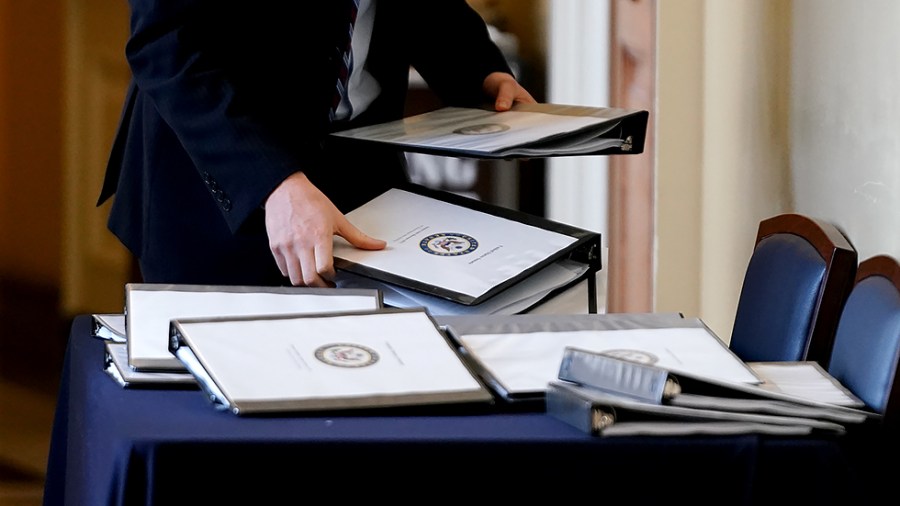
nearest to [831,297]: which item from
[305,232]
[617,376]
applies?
[617,376]

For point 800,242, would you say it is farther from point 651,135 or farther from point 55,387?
point 55,387

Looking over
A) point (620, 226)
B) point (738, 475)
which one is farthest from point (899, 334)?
point (620, 226)

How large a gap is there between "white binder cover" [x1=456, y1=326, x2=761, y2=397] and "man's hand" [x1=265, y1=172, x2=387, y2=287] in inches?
10.9

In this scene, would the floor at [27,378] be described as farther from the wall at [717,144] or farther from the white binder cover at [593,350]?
the white binder cover at [593,350]

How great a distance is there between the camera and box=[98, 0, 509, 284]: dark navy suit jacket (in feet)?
4.83

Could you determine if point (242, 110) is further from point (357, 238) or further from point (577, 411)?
point (577, 411)

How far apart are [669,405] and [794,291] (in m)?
0.52

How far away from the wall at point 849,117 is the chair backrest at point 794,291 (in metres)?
0.29

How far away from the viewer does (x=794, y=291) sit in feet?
4.49

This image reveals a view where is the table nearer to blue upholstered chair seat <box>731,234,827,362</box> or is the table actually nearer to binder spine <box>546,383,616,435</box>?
binder spine <box>546,383,616,435</box>

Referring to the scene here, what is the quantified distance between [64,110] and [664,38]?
1445 millimetres

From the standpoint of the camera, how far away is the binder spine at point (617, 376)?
0.91 metres

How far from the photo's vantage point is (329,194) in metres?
1.68

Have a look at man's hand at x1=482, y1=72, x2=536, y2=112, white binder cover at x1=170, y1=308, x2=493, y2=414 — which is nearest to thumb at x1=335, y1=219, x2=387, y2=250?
white binder cover at x1=170, y1=308, x2=493, y2=414
